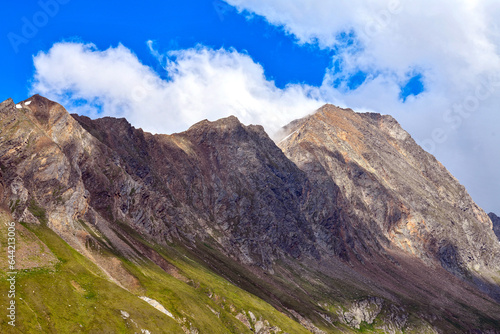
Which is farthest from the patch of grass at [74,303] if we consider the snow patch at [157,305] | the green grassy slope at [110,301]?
the snow patch at [157,305]

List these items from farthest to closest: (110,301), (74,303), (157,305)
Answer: (157,305), (110,301), (74,303)

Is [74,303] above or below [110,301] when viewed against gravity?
below

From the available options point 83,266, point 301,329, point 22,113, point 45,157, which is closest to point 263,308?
point 301,329

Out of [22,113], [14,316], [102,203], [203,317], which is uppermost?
[22,113]

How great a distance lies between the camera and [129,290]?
129m

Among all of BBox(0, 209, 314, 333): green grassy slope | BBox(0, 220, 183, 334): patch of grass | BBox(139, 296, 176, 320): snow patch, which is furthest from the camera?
BBox(139, 296, 176, 320): snow patch

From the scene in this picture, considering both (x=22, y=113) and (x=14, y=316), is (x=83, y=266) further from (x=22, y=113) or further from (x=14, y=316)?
(x=22, y=113)

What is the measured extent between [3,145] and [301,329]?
141271 mm

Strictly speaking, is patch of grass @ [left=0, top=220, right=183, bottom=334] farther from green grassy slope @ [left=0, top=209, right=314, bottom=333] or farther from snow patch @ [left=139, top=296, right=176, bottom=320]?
snow patch @ [left=139, top=296, right=176, bottom=320]

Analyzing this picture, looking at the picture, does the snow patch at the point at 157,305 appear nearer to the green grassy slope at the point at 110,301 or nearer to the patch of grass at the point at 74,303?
the green grassy slope at the point at 110,301

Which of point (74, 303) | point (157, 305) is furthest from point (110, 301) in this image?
point (157, 305)

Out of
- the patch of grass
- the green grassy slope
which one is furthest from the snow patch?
the patch of grass

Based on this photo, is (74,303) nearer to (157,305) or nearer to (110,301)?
(110,301)

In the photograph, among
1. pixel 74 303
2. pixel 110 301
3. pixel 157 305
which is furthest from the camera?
pixel 157 305
